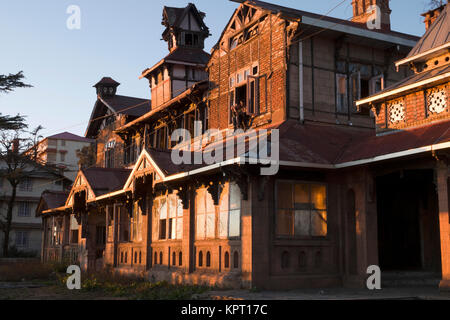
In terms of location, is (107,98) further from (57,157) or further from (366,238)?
(57,157)

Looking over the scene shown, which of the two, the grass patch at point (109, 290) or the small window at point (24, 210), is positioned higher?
the small window at point (24, 210)

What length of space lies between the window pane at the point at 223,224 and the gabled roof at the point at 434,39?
7.58 meters

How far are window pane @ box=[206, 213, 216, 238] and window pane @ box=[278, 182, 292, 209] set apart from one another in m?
2.69

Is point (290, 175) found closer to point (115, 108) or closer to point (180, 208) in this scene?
point (180, 208)

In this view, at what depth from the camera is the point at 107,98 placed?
38219 mm

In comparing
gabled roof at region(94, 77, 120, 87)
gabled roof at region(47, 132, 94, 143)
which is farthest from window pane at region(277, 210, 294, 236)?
gabled roof at region(47, 132, 94, 143)

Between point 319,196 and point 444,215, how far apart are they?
4.42 metres

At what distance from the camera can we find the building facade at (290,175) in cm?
1620

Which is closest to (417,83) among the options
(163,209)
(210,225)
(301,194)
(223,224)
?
(301,194)

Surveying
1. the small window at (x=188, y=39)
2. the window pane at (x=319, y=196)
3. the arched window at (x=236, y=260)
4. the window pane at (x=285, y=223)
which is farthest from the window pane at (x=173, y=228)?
the small window at (x=188, y=39)

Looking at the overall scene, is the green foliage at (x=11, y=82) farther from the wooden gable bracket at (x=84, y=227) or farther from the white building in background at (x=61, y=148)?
the white building in background at (x=61, y=148)

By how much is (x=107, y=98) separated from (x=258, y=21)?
2002cm

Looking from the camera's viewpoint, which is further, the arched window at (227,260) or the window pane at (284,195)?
the arched window at (227,260)
